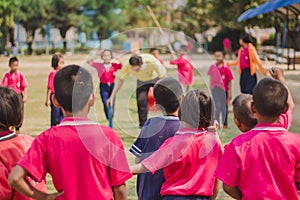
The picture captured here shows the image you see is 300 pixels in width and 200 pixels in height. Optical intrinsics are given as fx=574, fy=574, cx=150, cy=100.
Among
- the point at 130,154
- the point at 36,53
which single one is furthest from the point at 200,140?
the point at 36,53

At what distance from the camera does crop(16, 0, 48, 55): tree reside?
193 ft

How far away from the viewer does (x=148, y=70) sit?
8.16 metres

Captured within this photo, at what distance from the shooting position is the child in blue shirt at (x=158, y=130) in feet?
11.7

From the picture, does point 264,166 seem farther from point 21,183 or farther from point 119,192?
point 21,183

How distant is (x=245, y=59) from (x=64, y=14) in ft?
179

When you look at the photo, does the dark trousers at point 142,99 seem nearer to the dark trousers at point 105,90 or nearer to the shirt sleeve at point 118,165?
the dark trousers at point 105,90

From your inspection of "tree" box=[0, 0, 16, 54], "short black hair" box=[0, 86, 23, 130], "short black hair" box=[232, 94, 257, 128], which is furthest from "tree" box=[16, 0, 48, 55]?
"short black hair" box=[0, 86, 23, 130]

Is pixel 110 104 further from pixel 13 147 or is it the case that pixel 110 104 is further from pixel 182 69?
pixel 13 147

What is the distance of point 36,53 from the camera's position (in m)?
60.4

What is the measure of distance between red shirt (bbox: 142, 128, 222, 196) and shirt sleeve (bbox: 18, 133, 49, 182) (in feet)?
2.12

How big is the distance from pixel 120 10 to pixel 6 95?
2822 inches

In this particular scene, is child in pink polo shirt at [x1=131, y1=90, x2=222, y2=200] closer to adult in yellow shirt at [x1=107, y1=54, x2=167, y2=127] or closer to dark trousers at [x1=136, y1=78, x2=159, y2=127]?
adult in yellow shirt at [x1=107, y1=54, x2=167, y2=127]

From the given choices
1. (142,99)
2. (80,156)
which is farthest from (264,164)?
(142,99)

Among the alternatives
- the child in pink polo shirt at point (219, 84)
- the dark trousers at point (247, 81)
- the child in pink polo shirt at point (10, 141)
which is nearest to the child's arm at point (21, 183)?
the child in pink polo shirt at point (10, 141)
